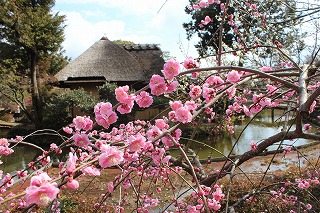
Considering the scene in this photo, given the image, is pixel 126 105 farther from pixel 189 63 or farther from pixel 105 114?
pixel 189 63

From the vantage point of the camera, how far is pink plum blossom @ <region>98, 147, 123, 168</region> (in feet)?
3.13

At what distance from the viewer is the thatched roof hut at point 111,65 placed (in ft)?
46.2

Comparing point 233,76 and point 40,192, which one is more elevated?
point 233,76

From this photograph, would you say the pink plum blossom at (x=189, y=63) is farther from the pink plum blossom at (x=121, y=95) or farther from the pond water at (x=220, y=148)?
the pond water at (x=220, y=148)

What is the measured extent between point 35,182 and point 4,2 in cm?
1472

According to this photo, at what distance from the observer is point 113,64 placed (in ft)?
48.1

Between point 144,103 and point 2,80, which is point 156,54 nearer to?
point 2,80

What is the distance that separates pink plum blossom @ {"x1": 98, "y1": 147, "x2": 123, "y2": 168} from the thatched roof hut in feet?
40.4

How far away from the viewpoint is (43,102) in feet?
48.7

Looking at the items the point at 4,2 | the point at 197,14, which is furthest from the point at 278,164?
the point at 4,2

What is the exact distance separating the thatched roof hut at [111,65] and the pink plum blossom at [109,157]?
1232 centimetres

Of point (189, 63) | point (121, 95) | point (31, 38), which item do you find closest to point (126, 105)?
point (121, 95)

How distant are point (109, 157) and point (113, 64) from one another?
1399 centimetres

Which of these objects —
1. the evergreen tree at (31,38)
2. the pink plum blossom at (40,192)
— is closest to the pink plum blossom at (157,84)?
the pink plum blossom at (40,192)
